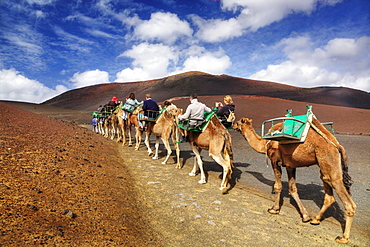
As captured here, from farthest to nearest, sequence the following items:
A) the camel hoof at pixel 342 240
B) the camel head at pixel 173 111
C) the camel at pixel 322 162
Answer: the camel head at pixel 173 111 → the camel at pixel 322 162 → the camel hoof at pixel 342 240

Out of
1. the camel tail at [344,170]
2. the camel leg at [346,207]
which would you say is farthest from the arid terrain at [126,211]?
the camel tail at [344,170]

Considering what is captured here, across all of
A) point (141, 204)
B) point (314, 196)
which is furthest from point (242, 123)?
point (141, 204)

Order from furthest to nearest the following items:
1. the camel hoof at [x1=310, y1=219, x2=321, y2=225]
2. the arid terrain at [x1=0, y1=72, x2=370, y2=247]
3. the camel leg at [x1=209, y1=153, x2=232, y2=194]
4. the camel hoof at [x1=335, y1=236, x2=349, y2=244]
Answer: the camel leg at [x1=209, y1=153, x2=232, y2=194]
the camel hoof at [x1=310, y1=219, x2=321, y2=225]
the camel hoof at [x1=335, y1=236, x2=349, y2=244]
the arid terrain at [x1=0, y1=72, x2=370, y2=247]

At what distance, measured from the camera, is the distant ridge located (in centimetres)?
5815

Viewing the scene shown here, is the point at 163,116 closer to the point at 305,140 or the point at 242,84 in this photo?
the point at 305,140

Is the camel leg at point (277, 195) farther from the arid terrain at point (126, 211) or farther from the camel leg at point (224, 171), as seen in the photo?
the camel leg at point (224, 171)

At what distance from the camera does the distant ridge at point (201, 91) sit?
58147mm

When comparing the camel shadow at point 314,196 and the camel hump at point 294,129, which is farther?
the camel shadow at point 314,196

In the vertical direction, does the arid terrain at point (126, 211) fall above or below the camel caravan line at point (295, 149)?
below

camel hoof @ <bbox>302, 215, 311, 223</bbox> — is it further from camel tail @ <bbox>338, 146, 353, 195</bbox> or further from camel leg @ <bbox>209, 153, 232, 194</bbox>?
camel leg @ <bbox>209, 153, 232, 194</bbox>

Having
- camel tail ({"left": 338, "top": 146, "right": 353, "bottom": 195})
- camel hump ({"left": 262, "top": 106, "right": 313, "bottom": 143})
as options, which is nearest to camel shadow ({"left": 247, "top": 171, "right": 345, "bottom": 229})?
camel tail ({"left": 338, "top": 146, "right": 353, "bottom": 195})

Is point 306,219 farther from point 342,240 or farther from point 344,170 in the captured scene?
point 344,170

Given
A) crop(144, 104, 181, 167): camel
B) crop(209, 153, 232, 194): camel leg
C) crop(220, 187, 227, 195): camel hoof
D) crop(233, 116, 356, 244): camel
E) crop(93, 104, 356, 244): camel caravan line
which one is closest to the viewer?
crop(233, 116, 356, 244): camel

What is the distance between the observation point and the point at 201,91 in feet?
227
